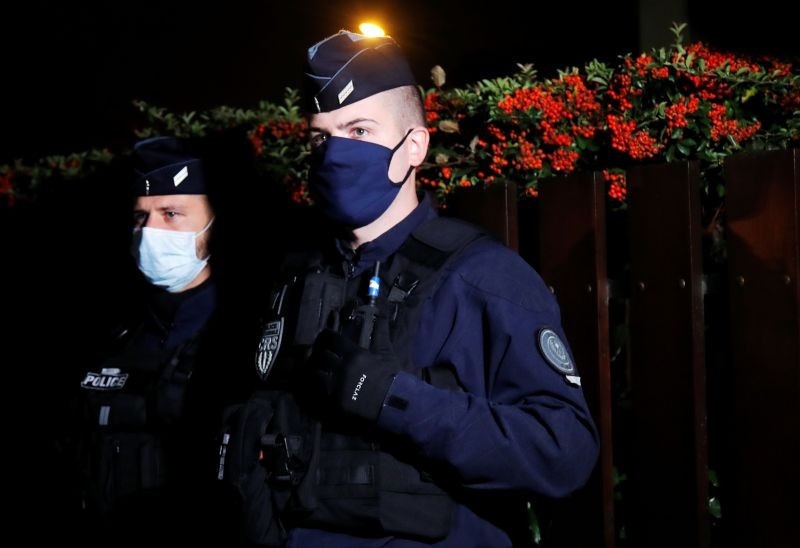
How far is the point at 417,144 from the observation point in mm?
2211

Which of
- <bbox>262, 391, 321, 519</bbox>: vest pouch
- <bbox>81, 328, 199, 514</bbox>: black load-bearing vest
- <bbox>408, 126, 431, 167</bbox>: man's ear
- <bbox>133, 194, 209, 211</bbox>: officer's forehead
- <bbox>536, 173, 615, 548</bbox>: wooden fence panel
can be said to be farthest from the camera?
<bbox>133, 194, 209, 211</bbox>: officer's forehead

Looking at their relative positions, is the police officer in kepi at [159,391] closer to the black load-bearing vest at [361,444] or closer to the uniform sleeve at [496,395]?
the black load-bearing vest at [361,444]

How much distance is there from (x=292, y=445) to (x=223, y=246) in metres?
1.37

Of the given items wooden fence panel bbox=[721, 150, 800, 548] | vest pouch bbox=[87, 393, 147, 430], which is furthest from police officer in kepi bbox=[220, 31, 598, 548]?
vest pouch bbox=[87, 393, 147, 430]

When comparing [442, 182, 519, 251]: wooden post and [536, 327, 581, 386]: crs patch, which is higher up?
[442, 182, 519, 251]: wooden post

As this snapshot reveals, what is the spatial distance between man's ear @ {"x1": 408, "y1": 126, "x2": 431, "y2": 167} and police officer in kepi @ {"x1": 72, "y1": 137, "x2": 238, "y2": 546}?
1117 mm

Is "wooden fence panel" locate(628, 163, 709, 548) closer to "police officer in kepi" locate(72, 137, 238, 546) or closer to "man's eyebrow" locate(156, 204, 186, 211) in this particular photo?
"police officer in kepi" locate(72, 137, 238, 546)

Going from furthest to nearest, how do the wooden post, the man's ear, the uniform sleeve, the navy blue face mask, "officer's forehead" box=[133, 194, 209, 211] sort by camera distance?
"officer's forehead" box=[133, 194, 209, 211] < the wooden post < the man's ear < the navy blue face mask < the uniform sleeve

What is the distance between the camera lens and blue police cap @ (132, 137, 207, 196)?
2996 millimetres

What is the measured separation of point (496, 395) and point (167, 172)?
168cm

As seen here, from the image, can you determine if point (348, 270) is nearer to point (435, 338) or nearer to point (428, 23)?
point (435, 338)

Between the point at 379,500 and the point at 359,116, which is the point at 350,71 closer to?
the point at 359,116

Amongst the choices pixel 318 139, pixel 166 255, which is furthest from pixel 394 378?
pixel 166 255

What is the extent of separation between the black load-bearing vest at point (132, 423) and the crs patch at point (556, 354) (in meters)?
1.45
